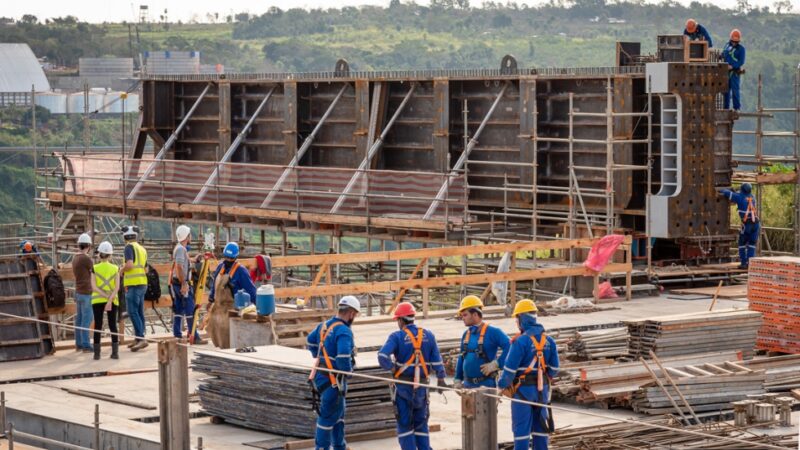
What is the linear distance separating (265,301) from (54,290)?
151 inches

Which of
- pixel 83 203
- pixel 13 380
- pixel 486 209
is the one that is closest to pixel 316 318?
pixel 13 380

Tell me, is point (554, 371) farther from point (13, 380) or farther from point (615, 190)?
point (615, 190)

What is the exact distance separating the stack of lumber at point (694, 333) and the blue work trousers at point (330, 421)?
602 cm

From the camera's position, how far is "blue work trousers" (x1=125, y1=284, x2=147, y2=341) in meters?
24.2

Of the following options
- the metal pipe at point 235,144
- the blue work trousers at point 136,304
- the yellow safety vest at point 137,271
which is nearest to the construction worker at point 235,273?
the yellow safety vest at point 137,271

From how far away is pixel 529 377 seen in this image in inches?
658

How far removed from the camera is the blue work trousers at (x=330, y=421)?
16781mm

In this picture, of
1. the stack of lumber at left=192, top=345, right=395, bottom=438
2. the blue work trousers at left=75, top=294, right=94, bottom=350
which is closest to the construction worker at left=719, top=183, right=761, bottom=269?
the blue work trousers at left=75, top=294, right=94, bottom=350

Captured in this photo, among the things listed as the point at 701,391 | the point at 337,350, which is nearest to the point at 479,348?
the point at 337,350

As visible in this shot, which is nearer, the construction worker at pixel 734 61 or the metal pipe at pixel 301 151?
the construction worker at pixel 734 61

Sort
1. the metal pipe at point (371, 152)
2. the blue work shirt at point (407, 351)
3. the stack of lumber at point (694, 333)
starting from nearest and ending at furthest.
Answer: the blue work shirt at point (407, 351) < the stack of lumber at point (694, 333) < the metal pipe at point (371, 152)

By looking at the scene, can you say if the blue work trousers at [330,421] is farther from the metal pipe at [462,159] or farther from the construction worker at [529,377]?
the metal pipe at [462,159]

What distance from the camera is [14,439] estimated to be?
19484 millimetres

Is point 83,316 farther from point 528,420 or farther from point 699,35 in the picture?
point 699,35
